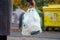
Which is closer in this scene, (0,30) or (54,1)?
(0,30)

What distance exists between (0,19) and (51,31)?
7804 mm

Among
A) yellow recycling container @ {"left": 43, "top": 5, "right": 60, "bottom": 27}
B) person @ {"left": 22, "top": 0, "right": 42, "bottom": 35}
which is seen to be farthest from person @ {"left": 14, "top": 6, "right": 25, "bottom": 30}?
person @ {"left": 22, "top": 0, "right": 42, "bottom": 35}

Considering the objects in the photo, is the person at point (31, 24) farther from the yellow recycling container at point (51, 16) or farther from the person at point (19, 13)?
the person at point (19, 13)

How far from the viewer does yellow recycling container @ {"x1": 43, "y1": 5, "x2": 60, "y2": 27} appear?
36.8 feet

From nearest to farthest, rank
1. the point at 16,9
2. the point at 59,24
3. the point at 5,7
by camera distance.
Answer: the point at 5,7 < the point at 59,24 < the point at 16,9

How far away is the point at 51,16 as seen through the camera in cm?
1130

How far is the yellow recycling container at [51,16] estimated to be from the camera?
11.2 m

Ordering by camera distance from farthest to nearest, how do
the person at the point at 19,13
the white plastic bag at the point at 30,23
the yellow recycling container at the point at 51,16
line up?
the person at the point at 19,13, the yellow recycling container at the point at 51,16, the white plastic bag at the point at 30,23

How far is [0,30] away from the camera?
361 cm

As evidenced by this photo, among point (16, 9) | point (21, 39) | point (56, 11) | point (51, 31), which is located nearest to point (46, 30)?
point (51, 31)

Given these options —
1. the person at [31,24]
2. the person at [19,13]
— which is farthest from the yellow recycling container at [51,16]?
the person at [31,24]

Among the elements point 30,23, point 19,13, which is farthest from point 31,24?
point 19,13

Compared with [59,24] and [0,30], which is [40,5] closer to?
[59,24]

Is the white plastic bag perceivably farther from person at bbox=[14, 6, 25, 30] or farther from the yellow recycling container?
→ person at bbox=[14, 6, 25, 30]
